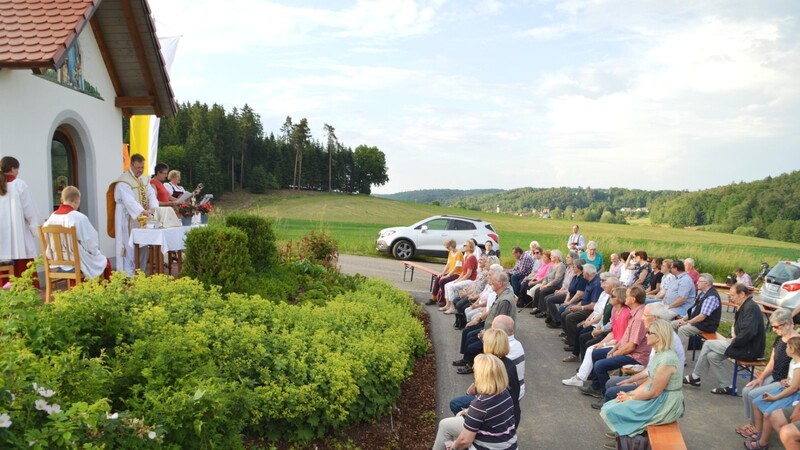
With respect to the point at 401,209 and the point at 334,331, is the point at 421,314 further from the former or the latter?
the point at 401,209

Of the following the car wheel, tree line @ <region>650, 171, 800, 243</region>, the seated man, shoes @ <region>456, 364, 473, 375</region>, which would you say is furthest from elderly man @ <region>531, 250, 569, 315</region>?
tree line @ <region>650, 171, 800, 243</region>

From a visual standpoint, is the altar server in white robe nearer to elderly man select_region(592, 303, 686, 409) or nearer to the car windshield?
elderly man select_region(592, 303, 686, 409)

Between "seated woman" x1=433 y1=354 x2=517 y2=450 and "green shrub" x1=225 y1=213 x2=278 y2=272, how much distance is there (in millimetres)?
6936

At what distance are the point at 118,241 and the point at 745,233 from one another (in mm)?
62524

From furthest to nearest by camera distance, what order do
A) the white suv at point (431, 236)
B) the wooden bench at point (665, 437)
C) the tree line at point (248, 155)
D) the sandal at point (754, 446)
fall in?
the tree line at point (248, 155)
the white suv at point (431, 236)
the sandal at point (754, 446)
the wooden bench at point (665, 437)

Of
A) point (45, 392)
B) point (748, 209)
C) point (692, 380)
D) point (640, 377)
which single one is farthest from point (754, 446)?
point (748, 209)

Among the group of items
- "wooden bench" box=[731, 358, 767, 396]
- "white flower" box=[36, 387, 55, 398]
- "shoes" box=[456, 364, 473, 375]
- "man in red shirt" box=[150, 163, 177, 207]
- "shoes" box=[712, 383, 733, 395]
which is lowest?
"shoes" box=[712, 383, 733, 395]

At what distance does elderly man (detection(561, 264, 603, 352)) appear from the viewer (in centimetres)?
903

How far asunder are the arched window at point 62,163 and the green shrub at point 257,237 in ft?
10.2

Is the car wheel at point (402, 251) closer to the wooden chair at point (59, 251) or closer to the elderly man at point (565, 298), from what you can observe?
the elderly man at point (565, 298)

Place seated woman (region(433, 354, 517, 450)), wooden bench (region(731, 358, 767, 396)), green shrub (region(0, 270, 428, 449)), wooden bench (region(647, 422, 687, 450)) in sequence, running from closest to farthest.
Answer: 1. green shrub (region(0, 270, 428, 449))
2. seated woman (region(433, 354, 517, 450))
3. wooden bench (region(647, 422, 687, 450))
4. wooden bench (region(731, 358, 767, 396))

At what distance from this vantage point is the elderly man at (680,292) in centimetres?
978

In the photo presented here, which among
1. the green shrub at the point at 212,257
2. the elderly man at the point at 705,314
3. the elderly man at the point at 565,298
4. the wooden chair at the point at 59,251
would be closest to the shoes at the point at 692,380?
the elderly man at the point at 705,314

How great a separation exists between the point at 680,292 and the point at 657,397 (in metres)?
5.49
